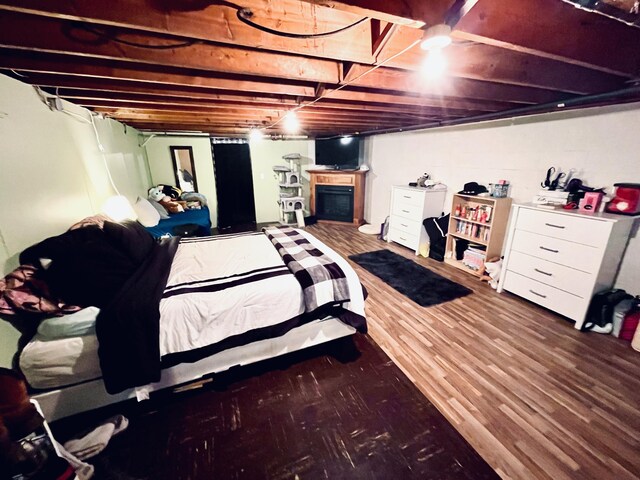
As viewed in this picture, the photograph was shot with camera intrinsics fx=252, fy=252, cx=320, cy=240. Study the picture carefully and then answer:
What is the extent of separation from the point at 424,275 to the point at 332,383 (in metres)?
2.27

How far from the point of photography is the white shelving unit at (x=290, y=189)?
5938mm

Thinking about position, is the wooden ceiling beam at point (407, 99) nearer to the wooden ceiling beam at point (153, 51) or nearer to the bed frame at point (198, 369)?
the wooden ceiling beam at point (153, 51)

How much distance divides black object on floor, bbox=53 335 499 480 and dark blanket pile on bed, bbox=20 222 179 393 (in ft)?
1.14

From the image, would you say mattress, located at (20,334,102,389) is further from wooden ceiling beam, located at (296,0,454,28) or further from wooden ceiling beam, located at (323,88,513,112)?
wooden ceiling beam, located at (323,88,513,112)

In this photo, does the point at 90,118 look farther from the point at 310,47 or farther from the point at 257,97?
the point at 310,47

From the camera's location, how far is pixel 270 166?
6.27 metres

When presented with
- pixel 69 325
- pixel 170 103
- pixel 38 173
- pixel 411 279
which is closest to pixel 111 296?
pixel 69 325

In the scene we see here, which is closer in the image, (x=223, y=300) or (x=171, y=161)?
(x=223, y=300)

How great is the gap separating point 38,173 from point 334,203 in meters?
5.17

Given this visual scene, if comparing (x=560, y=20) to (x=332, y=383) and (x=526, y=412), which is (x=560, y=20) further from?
(x=332, y=383)

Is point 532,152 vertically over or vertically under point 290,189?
over

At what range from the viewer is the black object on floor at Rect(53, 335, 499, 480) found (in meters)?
1.36

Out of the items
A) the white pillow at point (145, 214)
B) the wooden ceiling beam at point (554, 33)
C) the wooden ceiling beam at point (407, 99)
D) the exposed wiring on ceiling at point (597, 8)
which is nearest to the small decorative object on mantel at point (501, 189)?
the wooden ceiling beam at point (407, 99)

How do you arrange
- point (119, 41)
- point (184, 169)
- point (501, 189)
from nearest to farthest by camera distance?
point (119, 41) < point (501, 189) < point (184, 169)
